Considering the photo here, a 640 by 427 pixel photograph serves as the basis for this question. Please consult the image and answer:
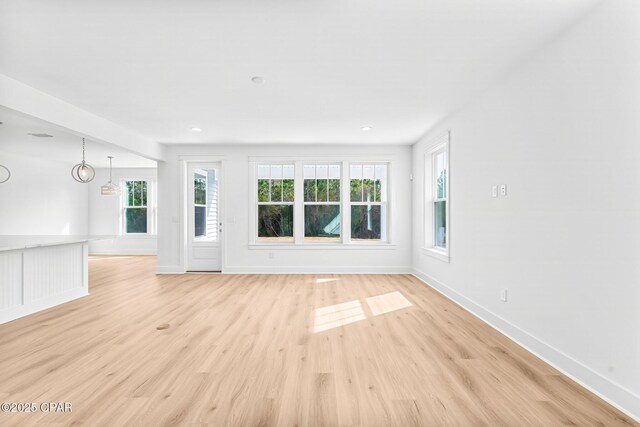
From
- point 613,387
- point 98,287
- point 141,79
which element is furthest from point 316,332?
point 98,287

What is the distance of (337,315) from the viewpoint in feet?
12.1

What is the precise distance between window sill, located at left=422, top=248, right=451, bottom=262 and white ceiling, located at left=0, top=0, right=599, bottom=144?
2.02m

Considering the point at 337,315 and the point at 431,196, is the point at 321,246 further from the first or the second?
the point at 337,315

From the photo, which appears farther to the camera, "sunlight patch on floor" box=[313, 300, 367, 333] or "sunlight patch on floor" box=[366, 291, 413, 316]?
"sunlight patch on floor" box=[366, 291, 413, 316]

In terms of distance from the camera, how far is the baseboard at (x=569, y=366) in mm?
1863

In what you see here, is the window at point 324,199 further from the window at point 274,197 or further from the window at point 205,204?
the window at point 205,204

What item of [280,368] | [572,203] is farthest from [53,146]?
[572,203]

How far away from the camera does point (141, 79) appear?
10.4 ft

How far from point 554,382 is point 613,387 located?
1.06 ft

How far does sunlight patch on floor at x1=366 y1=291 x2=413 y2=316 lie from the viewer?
3911mm

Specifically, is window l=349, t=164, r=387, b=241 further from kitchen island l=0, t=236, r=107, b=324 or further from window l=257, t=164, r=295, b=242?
kitchen island l=0, t=236, r=107, b=324

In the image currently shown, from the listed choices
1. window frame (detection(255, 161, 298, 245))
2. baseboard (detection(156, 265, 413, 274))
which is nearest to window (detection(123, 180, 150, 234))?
baseboard (detection(156, 265, 413, 274))

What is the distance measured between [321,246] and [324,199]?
960 millimetres

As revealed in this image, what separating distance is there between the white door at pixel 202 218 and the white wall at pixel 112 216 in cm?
363
